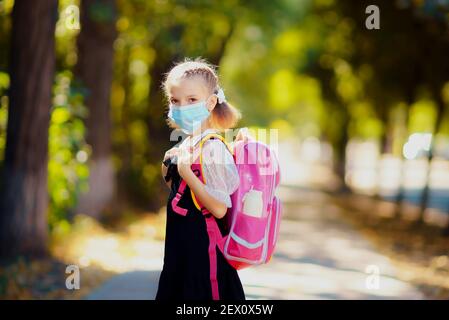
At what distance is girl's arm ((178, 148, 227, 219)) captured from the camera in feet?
11.8

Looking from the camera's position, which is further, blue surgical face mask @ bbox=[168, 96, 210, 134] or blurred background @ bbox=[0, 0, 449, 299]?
blurred background @ bbox=[0, 0, 449, 299]

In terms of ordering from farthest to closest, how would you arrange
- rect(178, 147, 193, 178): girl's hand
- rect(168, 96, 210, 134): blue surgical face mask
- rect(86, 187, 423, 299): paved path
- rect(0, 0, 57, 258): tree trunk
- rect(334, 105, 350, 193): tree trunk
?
rect(334, 105, 350, 193): tree trunk
rect(0, 0, 57, 258): tree trunk
rect(86, 187, 423, 299): paved path
rect(168, 96, 210, 134): blue surgical face mask
rect(178, 147, 193, 178): girl's hand

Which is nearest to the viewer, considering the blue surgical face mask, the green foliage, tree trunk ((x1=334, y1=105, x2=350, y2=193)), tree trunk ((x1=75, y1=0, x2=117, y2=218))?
the blue surgical face mask

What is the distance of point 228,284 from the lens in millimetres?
3900

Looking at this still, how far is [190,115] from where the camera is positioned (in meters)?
3.74

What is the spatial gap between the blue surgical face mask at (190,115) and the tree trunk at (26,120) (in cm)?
562

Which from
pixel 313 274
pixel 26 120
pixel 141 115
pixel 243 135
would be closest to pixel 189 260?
pixel 243 135

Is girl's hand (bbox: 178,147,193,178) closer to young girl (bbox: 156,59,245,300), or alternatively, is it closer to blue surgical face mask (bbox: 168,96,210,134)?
young girl (bbox: 156,59,245,300)

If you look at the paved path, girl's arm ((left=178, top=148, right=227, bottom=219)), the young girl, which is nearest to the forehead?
the young girl

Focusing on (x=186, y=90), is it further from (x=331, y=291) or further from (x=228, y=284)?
(x=331, y=291)

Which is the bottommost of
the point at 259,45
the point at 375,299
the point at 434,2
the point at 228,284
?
the point at 375,299

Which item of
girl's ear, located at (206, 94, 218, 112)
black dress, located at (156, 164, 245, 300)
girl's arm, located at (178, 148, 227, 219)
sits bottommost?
black dress, located at (156, 164, 245, 300)

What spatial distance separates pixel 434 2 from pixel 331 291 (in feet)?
15.9
